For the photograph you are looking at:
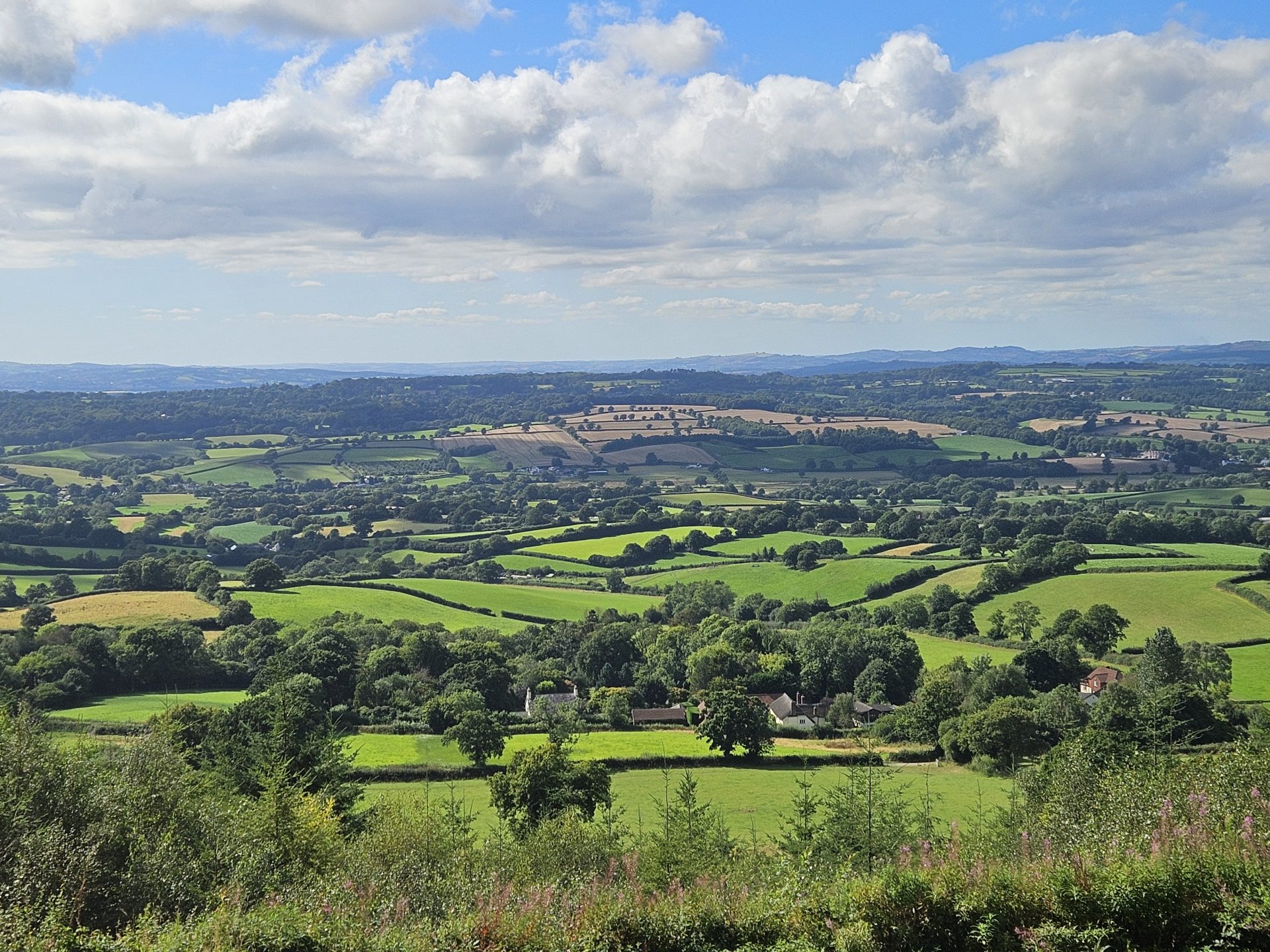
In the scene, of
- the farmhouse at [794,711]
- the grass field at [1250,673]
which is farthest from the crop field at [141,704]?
the grass field at [1250,673]

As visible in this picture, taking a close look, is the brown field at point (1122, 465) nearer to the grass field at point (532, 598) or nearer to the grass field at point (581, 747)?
the grass field at point (532, 598)

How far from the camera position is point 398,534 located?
438ft

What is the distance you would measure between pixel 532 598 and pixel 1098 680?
46.2 metres

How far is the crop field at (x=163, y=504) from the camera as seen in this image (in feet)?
466

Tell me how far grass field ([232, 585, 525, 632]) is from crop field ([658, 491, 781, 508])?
208ft

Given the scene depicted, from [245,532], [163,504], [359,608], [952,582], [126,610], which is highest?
[126,610]

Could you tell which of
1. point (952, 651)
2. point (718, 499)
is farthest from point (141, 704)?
point (718, 499)

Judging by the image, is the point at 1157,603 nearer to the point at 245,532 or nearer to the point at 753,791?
the point at 753,791

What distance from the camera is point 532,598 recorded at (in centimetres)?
8881

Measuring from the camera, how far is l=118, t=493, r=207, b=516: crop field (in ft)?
466

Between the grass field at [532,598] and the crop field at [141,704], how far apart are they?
28.5m

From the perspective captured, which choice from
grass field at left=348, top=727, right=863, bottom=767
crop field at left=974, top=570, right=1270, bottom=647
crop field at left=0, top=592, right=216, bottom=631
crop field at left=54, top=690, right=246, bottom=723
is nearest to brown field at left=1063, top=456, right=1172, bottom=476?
crop field at left=974, top=570, right=1270, bottom=647

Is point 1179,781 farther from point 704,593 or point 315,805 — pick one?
point 704,593

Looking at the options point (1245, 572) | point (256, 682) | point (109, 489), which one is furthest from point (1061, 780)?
point (109, 489)
